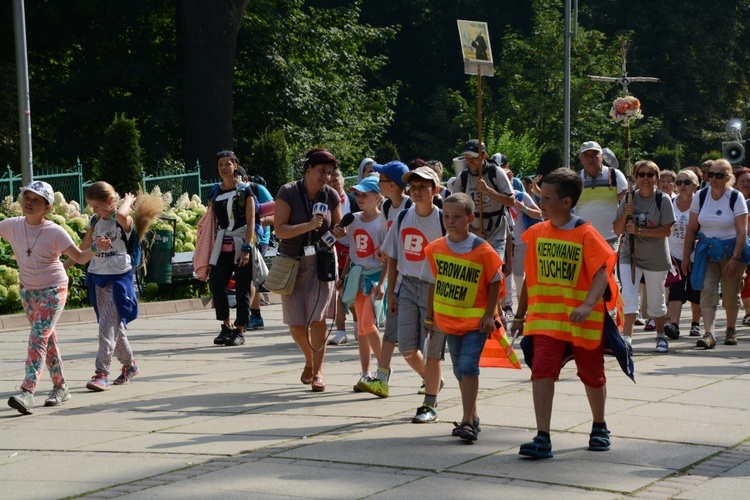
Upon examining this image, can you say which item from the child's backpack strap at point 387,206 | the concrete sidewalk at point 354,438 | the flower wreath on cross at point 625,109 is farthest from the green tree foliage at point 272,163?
the child's backpack strap at point 387,206

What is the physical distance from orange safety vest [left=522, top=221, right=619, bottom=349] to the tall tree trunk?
23018mm

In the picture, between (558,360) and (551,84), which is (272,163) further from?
(558,360)

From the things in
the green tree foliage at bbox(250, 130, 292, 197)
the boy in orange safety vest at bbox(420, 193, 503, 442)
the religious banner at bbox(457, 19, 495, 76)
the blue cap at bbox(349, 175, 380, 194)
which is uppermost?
the religious banner at bbox(457, 19, 495, 76)

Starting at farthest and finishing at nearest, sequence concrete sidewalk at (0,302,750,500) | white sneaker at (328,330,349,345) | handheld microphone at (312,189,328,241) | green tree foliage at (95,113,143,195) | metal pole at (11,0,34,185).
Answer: green tree foliage at (95,113,143,195)
metal pole at (11,0,34,185)
white sneaker at (328,330,349,345)
handheld microphone at (312,189,328,241)
concrete sidewalk at (0,302,750,500)

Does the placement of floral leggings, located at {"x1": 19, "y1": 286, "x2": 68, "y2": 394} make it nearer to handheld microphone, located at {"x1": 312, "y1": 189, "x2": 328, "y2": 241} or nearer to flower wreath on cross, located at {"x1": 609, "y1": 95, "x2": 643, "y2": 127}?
handheld microphone, located at {"x1": 312, "y1": 189, "x2": 328, "y2": 241}

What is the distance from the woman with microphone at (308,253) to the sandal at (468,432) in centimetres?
242

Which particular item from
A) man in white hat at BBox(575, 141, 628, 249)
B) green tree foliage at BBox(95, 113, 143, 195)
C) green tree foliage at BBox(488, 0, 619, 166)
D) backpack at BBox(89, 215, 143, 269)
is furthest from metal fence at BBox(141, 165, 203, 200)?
green tree foliage at BBox(488, 0, 619, 166)

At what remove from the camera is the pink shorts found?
6.76m

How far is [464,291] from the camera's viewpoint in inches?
288

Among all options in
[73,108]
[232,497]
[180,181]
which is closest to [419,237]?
[232,497]

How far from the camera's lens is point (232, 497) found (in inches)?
230

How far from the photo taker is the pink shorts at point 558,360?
6762 millimetres

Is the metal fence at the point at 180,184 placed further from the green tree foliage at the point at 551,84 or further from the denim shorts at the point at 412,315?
the green tree foliage at the point at 551,84

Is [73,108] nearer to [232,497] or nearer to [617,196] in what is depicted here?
[617,196]
